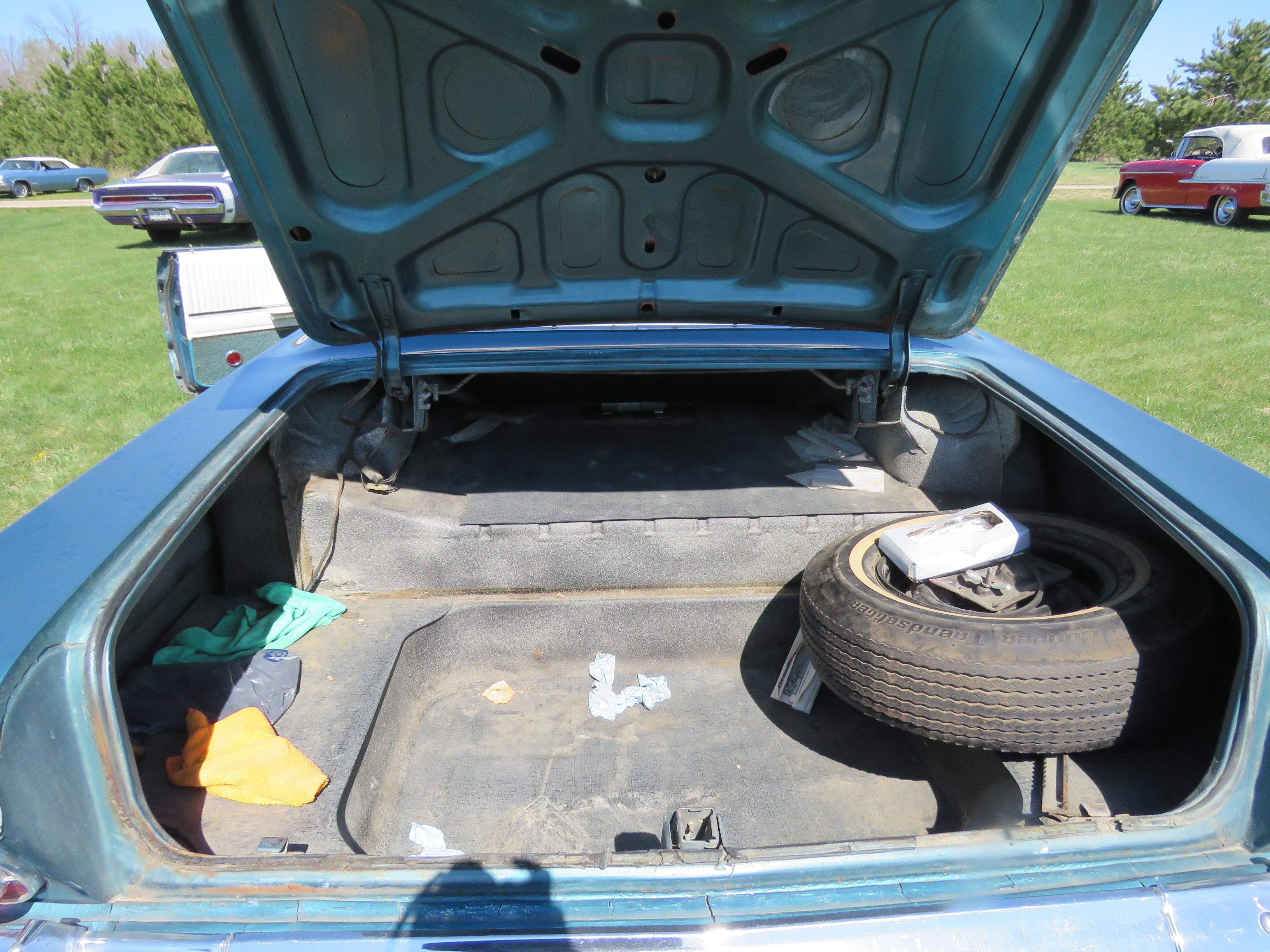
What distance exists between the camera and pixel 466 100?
144cm

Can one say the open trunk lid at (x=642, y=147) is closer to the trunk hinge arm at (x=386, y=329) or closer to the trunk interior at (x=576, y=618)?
the trunk hinge arm at (x=386, y=329)

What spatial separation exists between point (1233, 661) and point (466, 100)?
5.55 ft

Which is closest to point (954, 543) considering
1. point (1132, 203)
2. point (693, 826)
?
point (693, 826)

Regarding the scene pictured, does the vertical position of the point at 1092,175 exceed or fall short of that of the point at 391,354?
it falls short

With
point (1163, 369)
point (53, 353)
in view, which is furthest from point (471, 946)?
point (53, 353)

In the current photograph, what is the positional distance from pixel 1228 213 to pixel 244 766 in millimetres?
15612

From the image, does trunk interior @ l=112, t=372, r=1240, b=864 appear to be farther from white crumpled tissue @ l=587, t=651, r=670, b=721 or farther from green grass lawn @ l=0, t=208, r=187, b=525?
green grass lawn @ l=0, t=208, r=187, b=525

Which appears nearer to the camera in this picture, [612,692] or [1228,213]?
[612,692]

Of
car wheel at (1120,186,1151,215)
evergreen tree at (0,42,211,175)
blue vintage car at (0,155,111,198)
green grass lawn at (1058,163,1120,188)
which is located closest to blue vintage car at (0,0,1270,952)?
car wheel at (1120,186,1151,215)

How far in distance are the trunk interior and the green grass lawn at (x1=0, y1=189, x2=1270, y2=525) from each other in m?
2.46

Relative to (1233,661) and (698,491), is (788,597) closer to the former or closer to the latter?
(698,491)

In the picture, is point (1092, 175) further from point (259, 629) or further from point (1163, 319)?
point (259, 629)

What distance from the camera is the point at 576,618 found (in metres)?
2.11

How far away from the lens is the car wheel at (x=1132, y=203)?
45.9 ft
